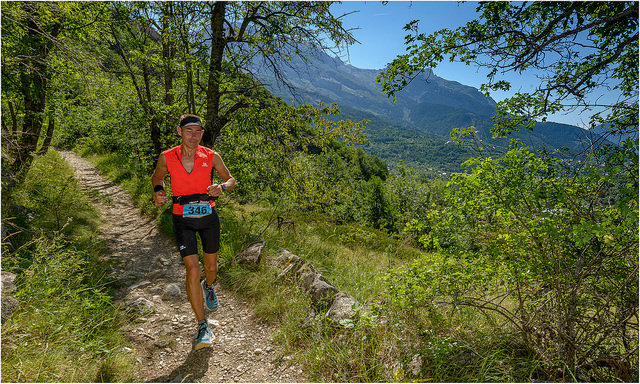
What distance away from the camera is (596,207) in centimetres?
270

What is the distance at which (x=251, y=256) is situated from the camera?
5.76m

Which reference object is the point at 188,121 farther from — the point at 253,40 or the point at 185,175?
the point at 253,40

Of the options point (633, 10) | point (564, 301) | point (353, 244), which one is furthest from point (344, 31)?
point (353, 244)

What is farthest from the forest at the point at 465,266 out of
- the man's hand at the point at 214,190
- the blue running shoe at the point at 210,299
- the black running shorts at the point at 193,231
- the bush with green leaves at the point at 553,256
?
the man's hand at the point at 214,190

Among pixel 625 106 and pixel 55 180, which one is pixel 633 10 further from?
pixel 55 180

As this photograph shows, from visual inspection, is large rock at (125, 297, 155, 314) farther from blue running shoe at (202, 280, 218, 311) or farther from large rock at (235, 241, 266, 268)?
large rock at (235, 241, 266, 268)

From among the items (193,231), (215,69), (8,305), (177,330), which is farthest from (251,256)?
(215,69)

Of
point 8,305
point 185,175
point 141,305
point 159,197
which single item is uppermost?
point 185,175

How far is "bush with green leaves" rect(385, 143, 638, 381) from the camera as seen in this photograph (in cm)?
237

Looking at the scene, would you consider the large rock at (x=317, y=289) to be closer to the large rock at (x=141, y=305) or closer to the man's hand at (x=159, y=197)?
the large rock at (x=141, y=305)

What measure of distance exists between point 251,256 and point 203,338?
220 centimetres

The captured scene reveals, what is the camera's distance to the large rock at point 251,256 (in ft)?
18.4

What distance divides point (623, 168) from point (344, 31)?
19.1ft

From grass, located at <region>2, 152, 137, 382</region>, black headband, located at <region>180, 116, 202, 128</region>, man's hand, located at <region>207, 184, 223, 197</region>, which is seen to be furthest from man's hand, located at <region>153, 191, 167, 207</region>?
grass, located at <region>2, 152, 137, 382</region>
